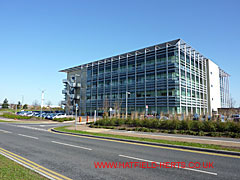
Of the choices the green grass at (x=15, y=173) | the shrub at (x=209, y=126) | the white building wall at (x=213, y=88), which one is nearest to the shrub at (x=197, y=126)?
the shrub at (x=209, y=126)

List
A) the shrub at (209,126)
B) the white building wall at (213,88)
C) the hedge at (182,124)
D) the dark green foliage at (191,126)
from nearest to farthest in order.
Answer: the dark green foliage at (191,126) < the hedge at (182,124) < the shrub at (209,126) < the white building wall at (213,88)

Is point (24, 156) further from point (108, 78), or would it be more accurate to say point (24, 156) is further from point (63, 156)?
point (108, 78)

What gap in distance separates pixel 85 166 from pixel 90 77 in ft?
185

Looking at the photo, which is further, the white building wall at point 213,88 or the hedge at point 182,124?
the white building wall at point 213,88

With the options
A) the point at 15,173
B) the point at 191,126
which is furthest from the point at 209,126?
the point at 15,173

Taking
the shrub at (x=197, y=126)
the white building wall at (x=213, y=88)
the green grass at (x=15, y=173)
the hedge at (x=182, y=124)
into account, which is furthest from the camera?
the white building wall at (x=213, y=88)

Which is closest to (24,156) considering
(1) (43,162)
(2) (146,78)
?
(1) (43,162)

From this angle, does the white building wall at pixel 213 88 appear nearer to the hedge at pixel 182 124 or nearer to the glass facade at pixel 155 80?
the glass facade at pixel 155 80

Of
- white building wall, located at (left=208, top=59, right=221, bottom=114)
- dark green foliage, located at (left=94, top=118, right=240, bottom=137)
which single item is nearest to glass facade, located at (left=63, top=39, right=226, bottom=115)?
white building wall, located at (left=208, top=59, right=221, bottom=114)

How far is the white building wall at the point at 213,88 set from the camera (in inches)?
2025

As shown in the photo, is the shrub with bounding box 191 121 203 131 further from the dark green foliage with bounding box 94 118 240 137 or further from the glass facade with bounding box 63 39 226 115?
the glass facade with bounding box 63 39 226 115

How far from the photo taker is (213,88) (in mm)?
53594

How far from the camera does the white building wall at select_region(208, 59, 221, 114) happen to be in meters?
51.4

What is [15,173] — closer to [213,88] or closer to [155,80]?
[155,80]
